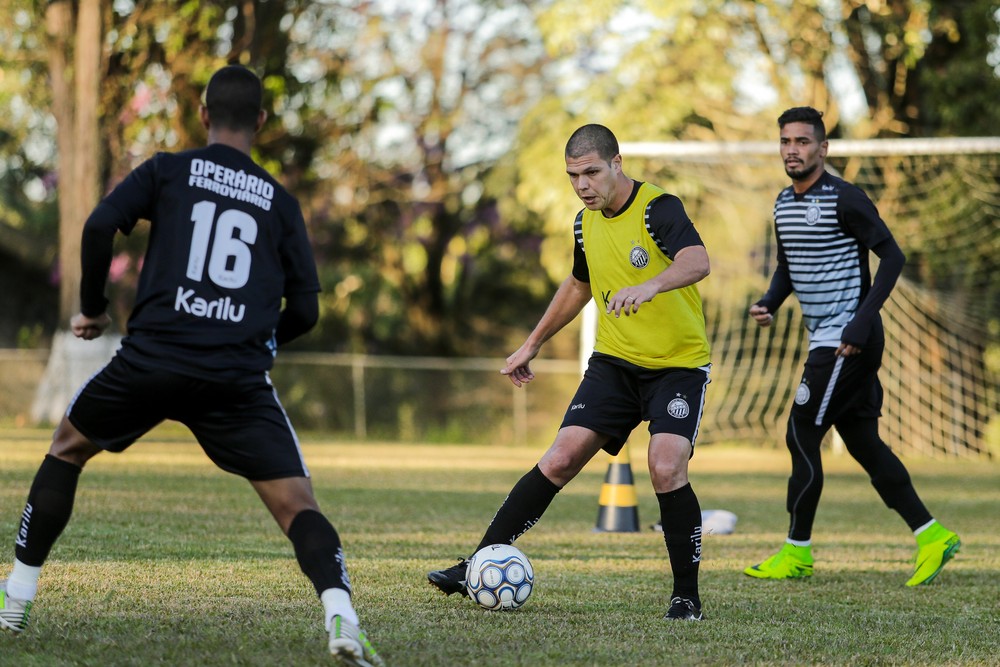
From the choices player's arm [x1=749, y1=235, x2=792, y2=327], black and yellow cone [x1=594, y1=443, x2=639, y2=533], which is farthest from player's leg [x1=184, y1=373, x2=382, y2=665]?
black and yellow cone [x1=594, y1=443, x2=639, y2=533]

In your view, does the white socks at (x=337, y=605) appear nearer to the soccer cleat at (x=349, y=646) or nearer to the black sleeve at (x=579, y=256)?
the soccer cleat at (x=349, y=646)

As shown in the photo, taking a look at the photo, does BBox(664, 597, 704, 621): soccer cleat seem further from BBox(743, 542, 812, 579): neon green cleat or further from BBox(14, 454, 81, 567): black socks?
BBox(14, 454, 81, 567): black socks

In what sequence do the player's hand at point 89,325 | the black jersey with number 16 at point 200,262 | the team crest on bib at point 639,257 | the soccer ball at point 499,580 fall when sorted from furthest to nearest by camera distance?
the team crest on bib at point 639,257
the soccer ball at point 499,580
the player's hand at point 89,325
the black jersey with number 16 at point 200,262

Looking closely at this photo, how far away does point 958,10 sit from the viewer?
19484 millimetres

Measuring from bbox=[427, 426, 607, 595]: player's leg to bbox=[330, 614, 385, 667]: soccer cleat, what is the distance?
1.57 m

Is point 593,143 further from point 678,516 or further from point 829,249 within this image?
point 829,249

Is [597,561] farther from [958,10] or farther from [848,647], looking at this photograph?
[958,10]

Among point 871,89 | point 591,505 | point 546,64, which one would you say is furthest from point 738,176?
point 546,64

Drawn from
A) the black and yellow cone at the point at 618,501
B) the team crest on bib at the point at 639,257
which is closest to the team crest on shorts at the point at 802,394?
the team crest on bib at the point at 639,257

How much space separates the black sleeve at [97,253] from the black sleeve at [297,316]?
554mm

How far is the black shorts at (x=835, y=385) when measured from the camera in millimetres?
6469

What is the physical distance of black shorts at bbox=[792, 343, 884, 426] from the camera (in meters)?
6.47

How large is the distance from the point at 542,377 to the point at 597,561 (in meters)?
16.0

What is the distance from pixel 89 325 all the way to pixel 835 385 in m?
A: 3.84
